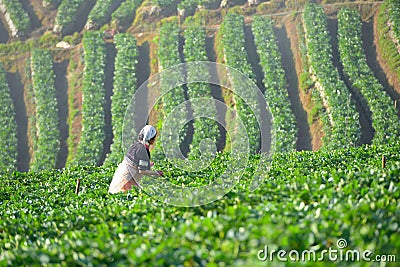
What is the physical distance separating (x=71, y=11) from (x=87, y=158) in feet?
41.7

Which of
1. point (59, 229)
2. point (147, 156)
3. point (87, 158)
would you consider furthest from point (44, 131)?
point (59, 229)

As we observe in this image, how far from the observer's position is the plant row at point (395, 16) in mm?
23672

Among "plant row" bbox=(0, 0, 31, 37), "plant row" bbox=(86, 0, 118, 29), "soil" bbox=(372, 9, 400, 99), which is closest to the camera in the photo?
"soil" bbox=(372, 9, 400, 99)

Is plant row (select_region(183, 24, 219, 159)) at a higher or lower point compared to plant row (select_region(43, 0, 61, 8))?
lower

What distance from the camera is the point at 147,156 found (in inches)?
429

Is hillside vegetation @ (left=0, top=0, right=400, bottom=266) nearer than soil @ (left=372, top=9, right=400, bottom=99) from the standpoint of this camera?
Yes

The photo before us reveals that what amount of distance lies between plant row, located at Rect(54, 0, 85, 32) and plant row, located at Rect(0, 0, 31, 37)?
1.99 metres

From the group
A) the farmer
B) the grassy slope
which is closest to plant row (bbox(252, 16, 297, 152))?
the farmer

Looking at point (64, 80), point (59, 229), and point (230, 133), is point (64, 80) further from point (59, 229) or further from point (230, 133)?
point (59, 229)

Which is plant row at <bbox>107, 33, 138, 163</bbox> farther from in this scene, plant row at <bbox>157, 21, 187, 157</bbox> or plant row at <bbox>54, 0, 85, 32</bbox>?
plant row at <bbox>54, 0, 85, 32</bbox>

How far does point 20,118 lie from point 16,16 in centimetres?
892

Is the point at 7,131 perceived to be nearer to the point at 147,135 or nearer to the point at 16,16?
the point at 16,16

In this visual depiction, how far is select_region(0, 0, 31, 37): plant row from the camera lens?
33.3 metres

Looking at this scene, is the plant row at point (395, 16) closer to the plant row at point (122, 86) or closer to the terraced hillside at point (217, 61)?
the terraced hillside at point (217, 61)
